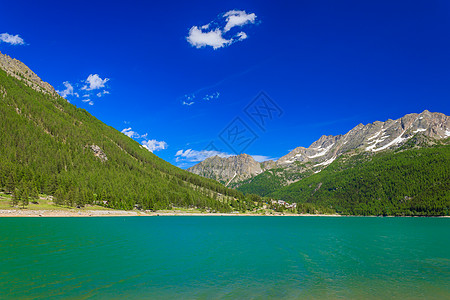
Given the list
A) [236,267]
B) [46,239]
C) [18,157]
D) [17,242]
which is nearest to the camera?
[236,267]

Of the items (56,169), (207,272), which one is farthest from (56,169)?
(207,272)

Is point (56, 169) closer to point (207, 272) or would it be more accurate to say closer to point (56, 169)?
point (56, 169)

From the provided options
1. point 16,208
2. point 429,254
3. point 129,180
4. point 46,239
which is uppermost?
point 129,180

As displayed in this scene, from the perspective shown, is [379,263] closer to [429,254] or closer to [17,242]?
[429,254]

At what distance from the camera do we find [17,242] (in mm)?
39750

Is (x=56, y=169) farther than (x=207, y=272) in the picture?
Yes

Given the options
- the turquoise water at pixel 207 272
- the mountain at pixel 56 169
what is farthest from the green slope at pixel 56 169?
the turquoise water at pixel 207 272

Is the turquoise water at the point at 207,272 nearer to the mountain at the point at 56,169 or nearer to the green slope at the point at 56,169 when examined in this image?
the mountain at the point at 56,169

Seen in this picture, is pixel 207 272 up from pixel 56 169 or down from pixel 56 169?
down

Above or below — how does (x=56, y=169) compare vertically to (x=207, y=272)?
above

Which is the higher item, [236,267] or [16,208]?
[16,208]

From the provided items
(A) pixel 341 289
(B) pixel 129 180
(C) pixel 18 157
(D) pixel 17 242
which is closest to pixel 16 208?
(C) pixel 18 157

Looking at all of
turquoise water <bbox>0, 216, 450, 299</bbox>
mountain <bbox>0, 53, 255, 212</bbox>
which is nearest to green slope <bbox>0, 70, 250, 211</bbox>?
mountain <bbox>0, 53, 255, 212</bbox>

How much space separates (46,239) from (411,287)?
50.6 meters
